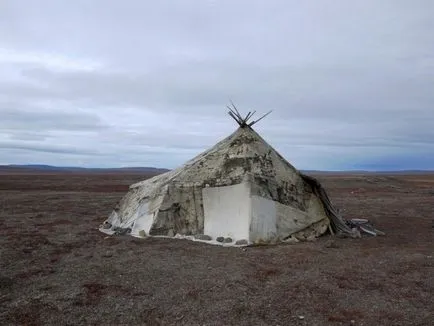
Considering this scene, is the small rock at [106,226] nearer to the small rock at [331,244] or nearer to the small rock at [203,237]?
the small rock at [203,237]

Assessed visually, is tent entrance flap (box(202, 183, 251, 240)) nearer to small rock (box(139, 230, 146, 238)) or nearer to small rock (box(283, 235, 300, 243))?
small rock (box(283, 235, 300, 243))

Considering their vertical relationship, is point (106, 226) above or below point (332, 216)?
below

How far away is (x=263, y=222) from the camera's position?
47.5 feet

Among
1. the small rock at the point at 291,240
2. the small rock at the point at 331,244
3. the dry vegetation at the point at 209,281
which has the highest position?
the small rock at the point at 291,240

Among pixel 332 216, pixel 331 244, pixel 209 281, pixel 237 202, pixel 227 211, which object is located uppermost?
pixel 237 202

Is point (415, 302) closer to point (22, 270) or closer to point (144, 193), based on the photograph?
point (22, 270)

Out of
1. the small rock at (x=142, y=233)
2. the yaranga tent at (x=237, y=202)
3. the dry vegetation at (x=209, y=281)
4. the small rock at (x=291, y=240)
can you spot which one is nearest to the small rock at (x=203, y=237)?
the yaranga tent at (x=237, y=202)

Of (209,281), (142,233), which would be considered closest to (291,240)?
(142,233)

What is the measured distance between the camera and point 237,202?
14875mm

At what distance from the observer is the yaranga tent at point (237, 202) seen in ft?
47.9

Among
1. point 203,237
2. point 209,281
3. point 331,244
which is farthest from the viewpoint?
point 203,237

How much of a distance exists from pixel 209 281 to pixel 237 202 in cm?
508

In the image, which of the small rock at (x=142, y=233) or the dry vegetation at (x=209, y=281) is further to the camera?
the small rock at (x=142, y=233)

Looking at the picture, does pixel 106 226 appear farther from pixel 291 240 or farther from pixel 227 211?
pixel 291 240
